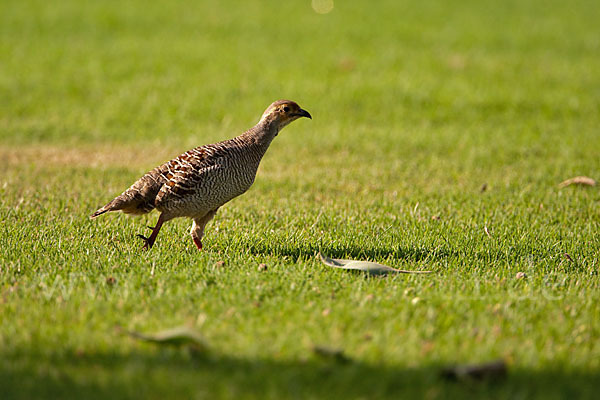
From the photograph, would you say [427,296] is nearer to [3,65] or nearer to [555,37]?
[3,65]

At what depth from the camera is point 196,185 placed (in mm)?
5691

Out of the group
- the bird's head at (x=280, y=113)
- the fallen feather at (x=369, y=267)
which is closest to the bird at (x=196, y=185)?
the bird's head at (x=280, y=113)

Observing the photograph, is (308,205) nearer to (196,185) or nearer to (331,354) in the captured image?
(196,185)

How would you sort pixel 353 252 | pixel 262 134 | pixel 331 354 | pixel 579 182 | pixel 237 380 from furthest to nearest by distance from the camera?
1. pixel 579 182
2. pixel 262 134
3. pixel 353 252
4. pixel 331 354
5. pixel 237 380

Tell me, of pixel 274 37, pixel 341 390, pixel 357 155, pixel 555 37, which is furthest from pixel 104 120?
pixel 555 37

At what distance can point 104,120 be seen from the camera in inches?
488

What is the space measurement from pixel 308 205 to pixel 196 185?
210 centimetres

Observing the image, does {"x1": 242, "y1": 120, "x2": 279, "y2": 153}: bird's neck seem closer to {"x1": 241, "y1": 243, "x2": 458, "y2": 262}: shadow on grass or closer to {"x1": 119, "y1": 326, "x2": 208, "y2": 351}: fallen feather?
{"x1": 241, "y1": 243, "x2": 458, "y2": 262}: shadow on grass

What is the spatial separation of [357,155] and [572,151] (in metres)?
3.29

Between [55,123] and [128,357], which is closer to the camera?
[128,357]

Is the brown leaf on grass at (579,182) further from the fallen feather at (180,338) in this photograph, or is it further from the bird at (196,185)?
the fallen feather at (180,338)

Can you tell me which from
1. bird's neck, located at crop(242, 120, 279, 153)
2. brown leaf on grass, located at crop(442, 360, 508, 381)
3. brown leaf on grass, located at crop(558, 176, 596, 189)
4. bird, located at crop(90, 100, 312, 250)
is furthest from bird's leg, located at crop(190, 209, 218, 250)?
brown leaf on grass, located at crop(558, 176, 596, 189)

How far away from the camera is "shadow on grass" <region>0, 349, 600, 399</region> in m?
3.24

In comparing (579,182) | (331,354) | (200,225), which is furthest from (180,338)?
(579,182)
